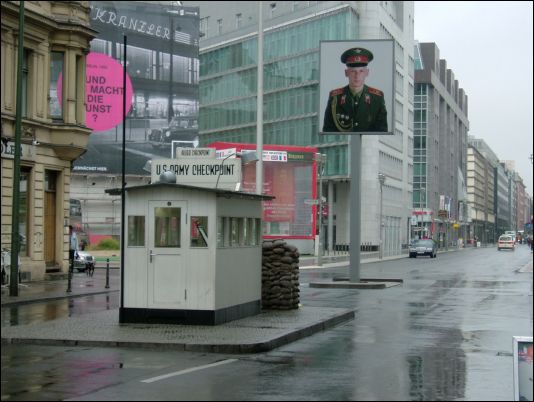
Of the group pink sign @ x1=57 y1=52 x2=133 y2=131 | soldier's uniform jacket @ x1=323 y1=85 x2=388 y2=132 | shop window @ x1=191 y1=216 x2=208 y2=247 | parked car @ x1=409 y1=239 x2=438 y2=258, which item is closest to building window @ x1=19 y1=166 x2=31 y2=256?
soldier's uniform jacket @ x1=323 y1=85 x2=388 y2=132

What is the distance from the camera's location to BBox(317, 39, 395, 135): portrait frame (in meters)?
28.2

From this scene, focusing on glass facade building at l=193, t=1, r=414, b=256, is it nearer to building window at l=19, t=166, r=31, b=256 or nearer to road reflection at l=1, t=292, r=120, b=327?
building window at l=19, t=166, r=31, b=256

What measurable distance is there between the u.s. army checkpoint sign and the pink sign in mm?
42080

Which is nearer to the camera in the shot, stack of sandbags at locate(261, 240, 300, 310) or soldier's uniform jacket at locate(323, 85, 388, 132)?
stack of sandbags at locate(261, 240, 300, 310)

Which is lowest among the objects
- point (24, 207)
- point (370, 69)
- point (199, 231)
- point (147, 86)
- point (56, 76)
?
point (199, 231)

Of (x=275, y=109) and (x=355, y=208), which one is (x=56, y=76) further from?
(x=275, y=109)

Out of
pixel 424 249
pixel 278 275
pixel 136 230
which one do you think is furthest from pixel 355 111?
pixel 424 249

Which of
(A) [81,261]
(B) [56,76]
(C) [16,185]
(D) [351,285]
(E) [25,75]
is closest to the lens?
(C) [16,185]

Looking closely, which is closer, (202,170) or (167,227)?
(167,227)

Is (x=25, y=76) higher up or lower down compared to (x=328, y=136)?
lower down

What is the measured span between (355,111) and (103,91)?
107 ft

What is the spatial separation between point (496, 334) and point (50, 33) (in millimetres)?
19317

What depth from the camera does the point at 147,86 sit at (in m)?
64.9

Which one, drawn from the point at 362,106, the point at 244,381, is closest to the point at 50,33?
the point at 362,106
